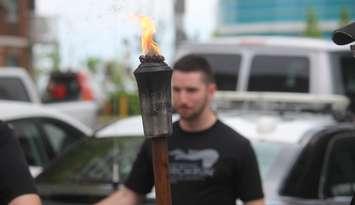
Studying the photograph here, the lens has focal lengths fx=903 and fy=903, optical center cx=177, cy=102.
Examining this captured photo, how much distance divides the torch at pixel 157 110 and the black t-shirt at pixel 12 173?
2.38ft

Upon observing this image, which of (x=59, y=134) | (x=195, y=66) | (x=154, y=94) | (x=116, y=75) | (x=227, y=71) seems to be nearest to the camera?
(x=154, y=94)

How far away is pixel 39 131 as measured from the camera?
271 inches

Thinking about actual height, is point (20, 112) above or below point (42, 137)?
above

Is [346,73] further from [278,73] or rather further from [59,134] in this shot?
[59,134]

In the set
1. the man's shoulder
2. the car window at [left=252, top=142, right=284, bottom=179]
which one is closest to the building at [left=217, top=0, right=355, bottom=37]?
the car window at [left=252, top=142, right=284, bottom=179]

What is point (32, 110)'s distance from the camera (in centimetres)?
682

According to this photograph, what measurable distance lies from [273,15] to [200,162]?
63.6 metres

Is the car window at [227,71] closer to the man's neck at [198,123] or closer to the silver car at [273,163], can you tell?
the silver car at [273,163]

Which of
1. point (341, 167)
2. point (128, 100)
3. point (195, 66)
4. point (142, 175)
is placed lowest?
point (128, 100)

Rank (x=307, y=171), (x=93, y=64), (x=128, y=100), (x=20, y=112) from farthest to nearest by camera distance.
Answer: (x=93, y=64), (x=128, y=100), (x=20, y=112), (x=307, y=171)

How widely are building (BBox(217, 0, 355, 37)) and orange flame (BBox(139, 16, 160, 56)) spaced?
184 ft

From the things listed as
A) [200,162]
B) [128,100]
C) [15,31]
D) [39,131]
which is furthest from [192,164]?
[15,31]

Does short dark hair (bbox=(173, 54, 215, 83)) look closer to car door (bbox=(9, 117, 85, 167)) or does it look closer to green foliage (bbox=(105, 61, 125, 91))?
car door (bbox=(9, 117, 85, 167))

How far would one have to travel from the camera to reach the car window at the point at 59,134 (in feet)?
23.1
